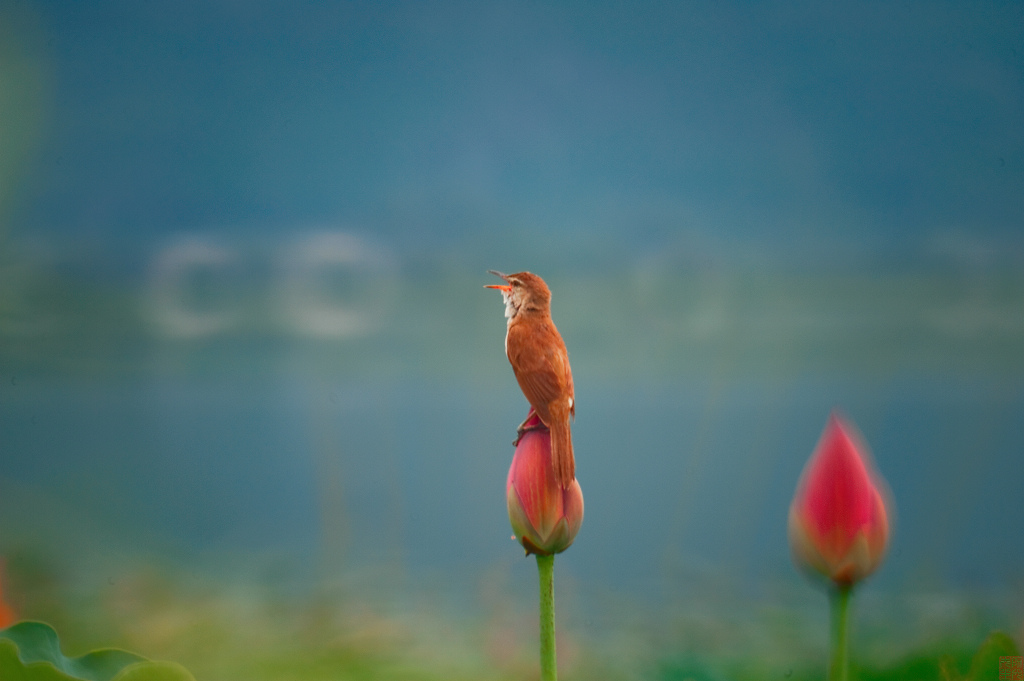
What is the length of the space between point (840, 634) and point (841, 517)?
8 centimetres

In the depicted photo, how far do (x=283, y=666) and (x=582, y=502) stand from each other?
0.82 metres

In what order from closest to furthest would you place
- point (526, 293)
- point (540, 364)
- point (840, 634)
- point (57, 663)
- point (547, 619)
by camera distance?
point (840, 634) < point (547, 619) < point (57, 663) < point (540, 364) < point (526, 293)

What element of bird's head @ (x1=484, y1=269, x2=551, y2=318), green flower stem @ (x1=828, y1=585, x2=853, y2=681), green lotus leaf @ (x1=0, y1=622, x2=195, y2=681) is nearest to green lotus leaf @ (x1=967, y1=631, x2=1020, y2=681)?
green flower stem @ (x1=828, y1=585, x2=853, y2=681)

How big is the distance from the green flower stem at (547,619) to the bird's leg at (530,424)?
0.49ft

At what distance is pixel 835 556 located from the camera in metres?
0.52

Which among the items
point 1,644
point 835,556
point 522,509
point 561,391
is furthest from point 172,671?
point 835,556

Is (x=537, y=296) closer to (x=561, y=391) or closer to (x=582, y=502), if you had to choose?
(x=561, y=391)

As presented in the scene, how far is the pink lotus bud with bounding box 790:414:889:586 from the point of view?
1.69ft

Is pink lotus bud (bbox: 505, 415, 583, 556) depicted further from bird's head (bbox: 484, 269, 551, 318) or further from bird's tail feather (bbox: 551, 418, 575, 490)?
bird's head (bbox: 484, 269, 551, 318)

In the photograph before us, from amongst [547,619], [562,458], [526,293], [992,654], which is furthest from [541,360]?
[992,654]

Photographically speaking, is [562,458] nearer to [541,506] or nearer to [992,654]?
[541,506]

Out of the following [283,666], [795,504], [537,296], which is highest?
[537,296]

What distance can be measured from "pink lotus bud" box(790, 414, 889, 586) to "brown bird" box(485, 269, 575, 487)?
0.21 metres

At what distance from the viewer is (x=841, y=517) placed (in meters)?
0.52
